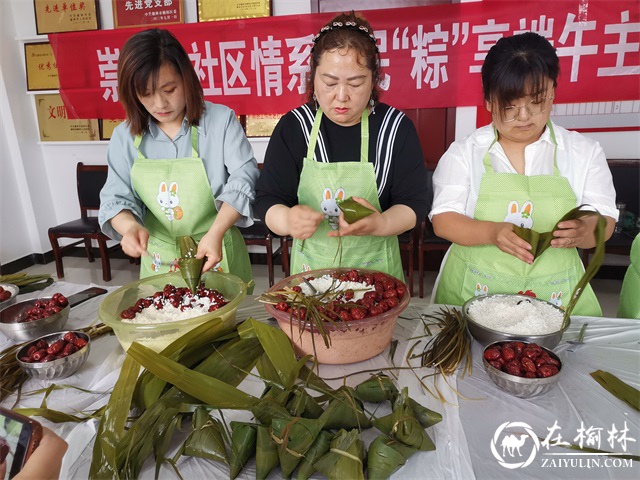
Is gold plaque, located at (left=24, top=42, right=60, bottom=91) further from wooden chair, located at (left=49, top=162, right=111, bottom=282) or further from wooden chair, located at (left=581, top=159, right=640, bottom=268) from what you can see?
wooden chair, located at (left=581, top=159, right=640, bottom=268)

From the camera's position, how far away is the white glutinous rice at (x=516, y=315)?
130 centimetres

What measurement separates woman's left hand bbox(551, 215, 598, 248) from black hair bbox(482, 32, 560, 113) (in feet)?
1.48

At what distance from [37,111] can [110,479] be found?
17.2 ft

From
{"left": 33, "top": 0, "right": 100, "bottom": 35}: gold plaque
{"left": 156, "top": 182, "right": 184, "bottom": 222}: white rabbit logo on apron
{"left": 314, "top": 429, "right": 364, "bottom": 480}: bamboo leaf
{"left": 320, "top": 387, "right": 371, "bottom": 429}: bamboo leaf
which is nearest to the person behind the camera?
{"left": 314, "top": 429, "right": 364, "bottom": 480}: bamboo leaf

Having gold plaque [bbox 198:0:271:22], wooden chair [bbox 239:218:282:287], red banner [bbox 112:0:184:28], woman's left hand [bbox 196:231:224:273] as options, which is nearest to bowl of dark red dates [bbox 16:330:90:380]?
woman's left hand [bbox 196:231:224:273]

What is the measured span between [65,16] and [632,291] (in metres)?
5.34

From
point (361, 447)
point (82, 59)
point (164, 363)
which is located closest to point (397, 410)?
point (361, 447)

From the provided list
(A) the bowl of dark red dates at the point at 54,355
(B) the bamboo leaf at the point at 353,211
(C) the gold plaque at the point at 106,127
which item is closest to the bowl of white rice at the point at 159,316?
(A) the bowl of dark red dates at the point at 54,355

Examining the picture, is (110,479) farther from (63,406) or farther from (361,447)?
(361,447)

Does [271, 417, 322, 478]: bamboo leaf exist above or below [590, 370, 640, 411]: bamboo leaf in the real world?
above

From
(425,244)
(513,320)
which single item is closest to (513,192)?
(513,320)

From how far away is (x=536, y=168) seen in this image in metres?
1.74

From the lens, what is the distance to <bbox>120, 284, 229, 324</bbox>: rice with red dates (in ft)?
4.47

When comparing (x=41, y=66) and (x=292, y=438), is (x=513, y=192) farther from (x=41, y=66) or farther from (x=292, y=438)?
(x=41, y=66)
